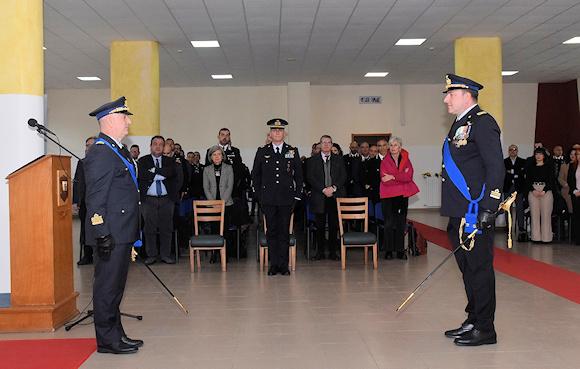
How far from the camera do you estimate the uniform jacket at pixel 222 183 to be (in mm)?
8016

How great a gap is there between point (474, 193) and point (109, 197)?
2.37m

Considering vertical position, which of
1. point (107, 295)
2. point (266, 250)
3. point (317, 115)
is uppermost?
point (317, 115)

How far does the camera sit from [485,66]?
35.8ft

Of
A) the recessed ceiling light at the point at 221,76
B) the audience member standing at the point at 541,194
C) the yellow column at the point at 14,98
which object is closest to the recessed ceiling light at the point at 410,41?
the audience member standing at the point at 541,194

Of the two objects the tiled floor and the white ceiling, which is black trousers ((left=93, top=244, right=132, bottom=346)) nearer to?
the tiled floor

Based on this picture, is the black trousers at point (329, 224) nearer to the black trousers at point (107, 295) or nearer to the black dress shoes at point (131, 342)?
the black dress shoes at point (131, 342)

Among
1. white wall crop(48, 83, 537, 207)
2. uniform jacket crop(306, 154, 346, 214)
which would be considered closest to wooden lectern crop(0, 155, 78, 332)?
uniform jacket crop(306, 154, 346, 214)

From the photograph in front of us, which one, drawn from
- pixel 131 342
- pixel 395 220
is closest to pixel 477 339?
pixel 131 342

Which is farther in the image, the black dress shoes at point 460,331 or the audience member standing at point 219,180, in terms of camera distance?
the audience member standing at point 219,180

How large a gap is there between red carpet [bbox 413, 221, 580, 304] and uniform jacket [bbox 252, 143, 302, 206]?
8.54 ft

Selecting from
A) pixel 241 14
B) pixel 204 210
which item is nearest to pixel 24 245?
pixel 204 210

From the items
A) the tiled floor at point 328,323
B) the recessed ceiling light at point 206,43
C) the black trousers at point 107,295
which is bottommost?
the tiled floor at point 328,323

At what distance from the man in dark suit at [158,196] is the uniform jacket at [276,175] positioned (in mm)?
1393

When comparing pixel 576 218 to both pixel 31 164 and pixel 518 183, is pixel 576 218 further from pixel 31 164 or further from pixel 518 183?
pixel 31 164
